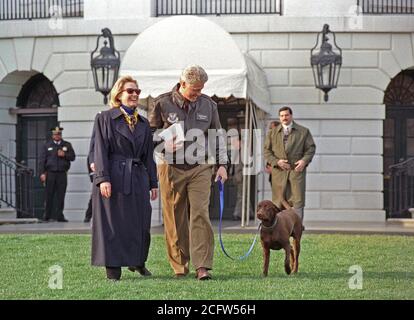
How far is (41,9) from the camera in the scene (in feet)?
84.4

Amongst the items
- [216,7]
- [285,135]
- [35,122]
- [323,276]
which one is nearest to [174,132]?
[323,276]

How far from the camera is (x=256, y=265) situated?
13.3 meters

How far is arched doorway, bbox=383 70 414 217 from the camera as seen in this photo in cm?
2545

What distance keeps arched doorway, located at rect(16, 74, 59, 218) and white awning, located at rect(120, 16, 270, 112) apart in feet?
17.0

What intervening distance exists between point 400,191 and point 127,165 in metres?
14.3

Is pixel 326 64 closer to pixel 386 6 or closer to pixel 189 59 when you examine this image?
pixel 386 6

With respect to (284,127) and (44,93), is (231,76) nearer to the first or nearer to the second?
(284,127)

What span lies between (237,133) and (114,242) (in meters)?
12.7

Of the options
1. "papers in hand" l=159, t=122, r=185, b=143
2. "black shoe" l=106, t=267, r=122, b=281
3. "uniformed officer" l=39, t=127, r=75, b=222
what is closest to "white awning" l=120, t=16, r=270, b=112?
"uniformed officer" l=39, t=127, r=75, b=222

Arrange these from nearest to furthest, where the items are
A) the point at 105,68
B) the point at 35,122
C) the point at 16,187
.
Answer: the point at 105,68 → the point at 16,187 → the point at 35,122

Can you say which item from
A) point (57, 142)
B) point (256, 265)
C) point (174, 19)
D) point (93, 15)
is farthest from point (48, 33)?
point (256, 265)

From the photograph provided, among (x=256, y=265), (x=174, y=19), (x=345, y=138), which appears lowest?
(x=256, y=265)

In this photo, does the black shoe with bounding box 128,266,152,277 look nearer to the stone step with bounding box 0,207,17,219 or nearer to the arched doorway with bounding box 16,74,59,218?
the stone step with bounding box 0,207,17,219

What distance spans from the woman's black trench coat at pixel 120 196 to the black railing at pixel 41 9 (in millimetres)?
14385
